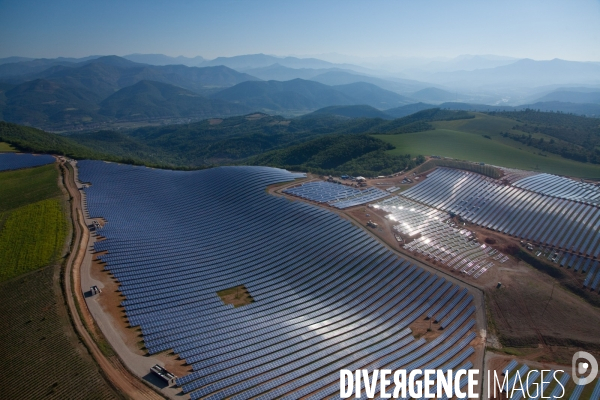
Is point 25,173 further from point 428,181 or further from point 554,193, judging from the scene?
point 554,193

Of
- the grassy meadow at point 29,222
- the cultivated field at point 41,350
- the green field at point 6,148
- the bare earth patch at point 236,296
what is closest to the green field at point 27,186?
the grassy meadow at point 29,222

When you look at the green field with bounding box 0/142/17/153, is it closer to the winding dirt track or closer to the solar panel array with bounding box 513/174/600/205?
the winding dirt track

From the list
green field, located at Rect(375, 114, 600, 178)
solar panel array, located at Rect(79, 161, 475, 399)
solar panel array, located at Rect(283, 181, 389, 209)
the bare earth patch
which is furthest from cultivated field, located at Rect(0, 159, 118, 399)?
green field, located at Rect(375, 114, 600, 178)

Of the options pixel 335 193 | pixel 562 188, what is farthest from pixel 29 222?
pixel 562 188

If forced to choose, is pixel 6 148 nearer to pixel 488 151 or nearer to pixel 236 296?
pixel 236 296

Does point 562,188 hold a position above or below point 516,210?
above

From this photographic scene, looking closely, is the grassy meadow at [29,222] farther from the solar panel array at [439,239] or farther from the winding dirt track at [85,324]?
the solar panel array at [439,239]
